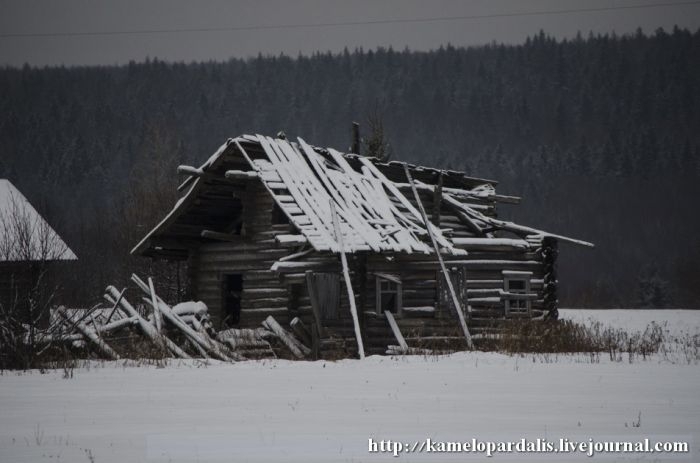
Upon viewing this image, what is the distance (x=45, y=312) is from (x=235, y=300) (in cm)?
977

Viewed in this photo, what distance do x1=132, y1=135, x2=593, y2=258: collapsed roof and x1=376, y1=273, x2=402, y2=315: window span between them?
4.52 feet

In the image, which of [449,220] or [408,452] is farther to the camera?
[449,220]

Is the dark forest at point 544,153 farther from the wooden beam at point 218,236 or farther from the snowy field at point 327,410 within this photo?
the snowy field at point 327,410

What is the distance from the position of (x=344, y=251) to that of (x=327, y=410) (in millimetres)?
9287

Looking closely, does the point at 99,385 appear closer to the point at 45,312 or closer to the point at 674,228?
the point at 45,312

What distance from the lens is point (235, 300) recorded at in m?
26.7

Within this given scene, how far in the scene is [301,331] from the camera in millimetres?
20562

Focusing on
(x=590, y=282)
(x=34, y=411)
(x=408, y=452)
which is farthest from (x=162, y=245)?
(x=590, y=282)

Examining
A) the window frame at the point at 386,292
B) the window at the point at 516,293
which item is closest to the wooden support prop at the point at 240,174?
the window frame at the point at 386,292

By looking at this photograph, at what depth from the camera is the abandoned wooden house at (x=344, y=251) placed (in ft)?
67.6

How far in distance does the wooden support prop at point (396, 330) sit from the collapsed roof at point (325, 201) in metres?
2.14

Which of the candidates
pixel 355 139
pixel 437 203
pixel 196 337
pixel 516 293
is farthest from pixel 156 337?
pixel 355 139

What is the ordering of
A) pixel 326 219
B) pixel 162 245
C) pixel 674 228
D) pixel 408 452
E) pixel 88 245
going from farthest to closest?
pixel 674 228
pixel 88 245
pixel 162 245
pixel 326 219
pixel 408 452

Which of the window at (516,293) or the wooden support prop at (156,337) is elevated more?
the window at (516,293)
